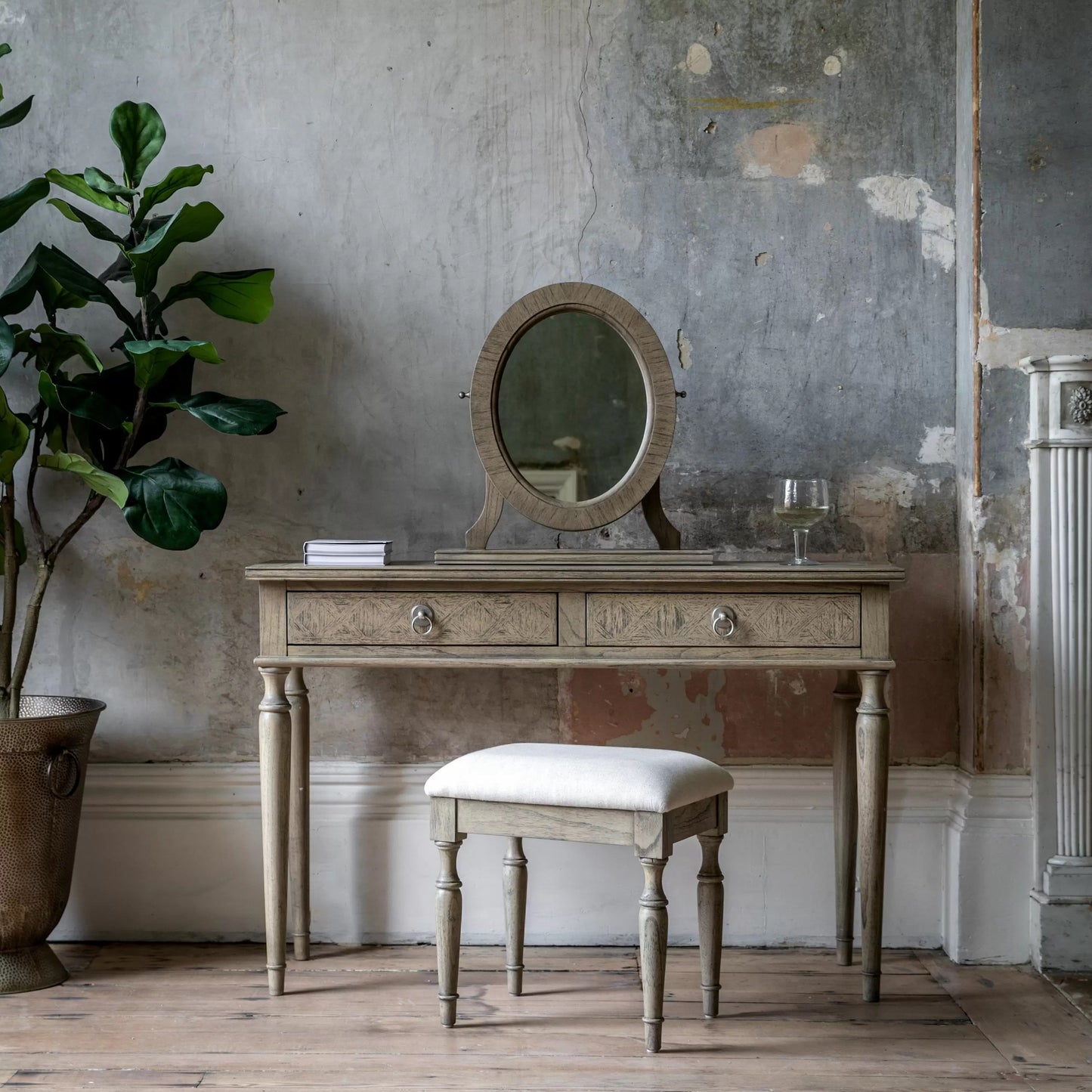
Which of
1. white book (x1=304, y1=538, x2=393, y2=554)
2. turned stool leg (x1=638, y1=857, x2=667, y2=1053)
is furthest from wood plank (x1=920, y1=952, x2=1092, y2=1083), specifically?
white book (x1=304, y1=538, x2=393, y2=554)

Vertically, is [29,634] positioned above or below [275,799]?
above

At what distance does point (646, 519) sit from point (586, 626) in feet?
1.46

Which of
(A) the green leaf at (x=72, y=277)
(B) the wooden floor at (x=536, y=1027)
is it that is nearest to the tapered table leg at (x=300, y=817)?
(B) the wooden floor at (x=536, y=1027)

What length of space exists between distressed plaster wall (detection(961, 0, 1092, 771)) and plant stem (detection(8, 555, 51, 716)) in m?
2.18

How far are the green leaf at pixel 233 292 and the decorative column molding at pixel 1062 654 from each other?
1.76 meters

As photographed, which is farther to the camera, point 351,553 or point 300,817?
point 300,817

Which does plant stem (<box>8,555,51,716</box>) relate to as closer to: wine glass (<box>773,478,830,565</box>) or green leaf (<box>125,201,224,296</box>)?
green leaf (<box>125,201,224,296</box>)

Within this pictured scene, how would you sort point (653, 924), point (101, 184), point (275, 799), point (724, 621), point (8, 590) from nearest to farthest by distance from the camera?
point (653, 924)
point (724, 621)
point (275, 799)
point (101, 184)
point (8, 590)

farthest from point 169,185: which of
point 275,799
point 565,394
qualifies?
point 275,799

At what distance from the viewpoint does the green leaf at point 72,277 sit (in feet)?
8.25

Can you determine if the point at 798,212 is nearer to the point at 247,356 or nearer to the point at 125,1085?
the point at 247,356

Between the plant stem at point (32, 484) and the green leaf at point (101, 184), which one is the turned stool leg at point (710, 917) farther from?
the green leaf at point (101, 184)

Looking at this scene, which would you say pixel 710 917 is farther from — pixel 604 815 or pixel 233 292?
pixel 233 292

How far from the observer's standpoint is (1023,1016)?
2.38 m
